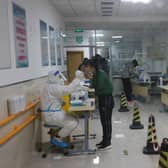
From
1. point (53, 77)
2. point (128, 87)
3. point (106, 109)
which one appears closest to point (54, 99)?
point (53, 77)

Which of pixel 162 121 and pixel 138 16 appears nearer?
pixel 162 121

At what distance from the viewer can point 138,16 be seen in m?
8.18

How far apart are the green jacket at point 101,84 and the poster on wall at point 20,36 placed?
1186 mm

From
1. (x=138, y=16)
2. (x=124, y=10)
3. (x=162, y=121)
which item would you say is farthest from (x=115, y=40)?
(x=162, y=121)

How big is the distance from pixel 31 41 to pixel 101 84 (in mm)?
1430

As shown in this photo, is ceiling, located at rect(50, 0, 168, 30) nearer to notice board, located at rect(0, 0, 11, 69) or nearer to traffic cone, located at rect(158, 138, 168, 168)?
notice board, located at rect(0, 0, 11, 69)

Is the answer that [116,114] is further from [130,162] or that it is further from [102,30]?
[102,30]

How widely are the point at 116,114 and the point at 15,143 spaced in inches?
178

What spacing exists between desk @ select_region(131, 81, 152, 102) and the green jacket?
5.16 m

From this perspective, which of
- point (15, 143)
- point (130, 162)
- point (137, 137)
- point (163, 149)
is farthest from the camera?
point (137, 137)

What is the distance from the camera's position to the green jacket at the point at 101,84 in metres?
4.17

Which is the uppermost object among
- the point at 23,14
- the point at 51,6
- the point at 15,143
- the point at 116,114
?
the point at 51,6

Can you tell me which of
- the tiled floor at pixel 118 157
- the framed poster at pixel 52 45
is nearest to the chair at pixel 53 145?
the tiled floor at pixel 118 157

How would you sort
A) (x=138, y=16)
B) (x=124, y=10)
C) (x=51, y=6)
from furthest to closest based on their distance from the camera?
(x=138, y=16) → (x=124, y=10) → (x=51, y=6)
